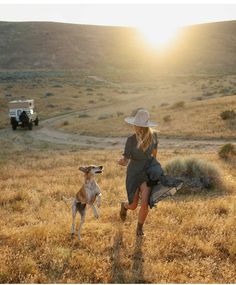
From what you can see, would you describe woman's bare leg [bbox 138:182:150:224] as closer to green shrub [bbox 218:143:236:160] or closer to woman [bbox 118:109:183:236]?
woman [bbox 118:109:183:236]

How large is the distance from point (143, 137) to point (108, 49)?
128500mm

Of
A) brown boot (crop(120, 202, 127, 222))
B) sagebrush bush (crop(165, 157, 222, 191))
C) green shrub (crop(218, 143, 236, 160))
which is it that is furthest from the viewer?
green shrub (crop(218, 143, 236, 160))

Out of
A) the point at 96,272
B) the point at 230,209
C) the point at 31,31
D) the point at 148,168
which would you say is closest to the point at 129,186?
the point at 148,168

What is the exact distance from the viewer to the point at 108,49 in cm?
13362

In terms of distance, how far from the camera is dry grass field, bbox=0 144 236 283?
6484 mm

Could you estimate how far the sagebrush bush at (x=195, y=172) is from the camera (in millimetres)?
13297

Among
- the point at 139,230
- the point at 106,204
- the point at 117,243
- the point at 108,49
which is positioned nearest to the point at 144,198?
the point at 139,230

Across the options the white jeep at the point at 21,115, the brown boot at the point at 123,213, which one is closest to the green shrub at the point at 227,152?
the brown boot at the point at 123,213

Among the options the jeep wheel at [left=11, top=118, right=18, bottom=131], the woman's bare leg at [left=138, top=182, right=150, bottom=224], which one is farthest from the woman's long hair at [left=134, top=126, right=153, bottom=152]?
the jeep wheel at [left=11, top=118, right=18, bottom=131]

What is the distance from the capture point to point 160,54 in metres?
129

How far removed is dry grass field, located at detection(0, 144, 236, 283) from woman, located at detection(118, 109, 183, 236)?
733mm

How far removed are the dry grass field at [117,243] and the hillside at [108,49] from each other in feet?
330

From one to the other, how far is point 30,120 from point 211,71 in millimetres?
78002

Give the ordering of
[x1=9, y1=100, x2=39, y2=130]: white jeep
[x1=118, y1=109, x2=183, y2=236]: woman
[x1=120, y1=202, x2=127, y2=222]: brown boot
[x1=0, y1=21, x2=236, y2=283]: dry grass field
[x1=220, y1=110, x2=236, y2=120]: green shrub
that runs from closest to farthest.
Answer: [x1=0, y1=21, x2=236, y2=283]: dry grass field, [x1=118, y1=109, x2=183, y2=236]: woman, [x1=120, y1=202, x2=127, y2=222]: brown boot, [x1=220, y1=110, x2=236, y2=120]: green shrub, [x1=9, y1=100, x2=39, y2=130]: white jeep
